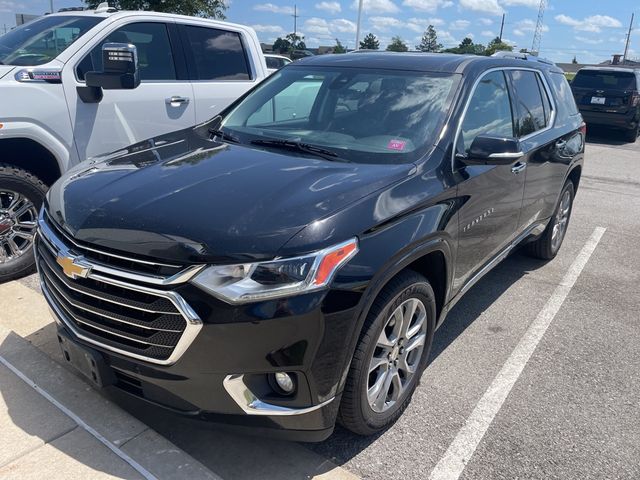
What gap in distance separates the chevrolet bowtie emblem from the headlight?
1.78 ft

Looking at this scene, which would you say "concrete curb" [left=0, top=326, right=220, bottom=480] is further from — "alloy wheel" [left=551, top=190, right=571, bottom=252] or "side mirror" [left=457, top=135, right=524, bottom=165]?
"alloy wheel" [left=551, top=190, right=571, bottom=252]

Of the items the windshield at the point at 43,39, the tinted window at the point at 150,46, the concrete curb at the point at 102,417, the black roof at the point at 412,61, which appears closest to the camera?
the concrete curb at the point at 102,417

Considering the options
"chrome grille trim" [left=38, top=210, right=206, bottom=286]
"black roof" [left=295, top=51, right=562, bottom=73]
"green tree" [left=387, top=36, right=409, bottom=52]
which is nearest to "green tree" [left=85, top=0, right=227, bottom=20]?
"green tree" [left=387, top=36, right=409, bottom=52]

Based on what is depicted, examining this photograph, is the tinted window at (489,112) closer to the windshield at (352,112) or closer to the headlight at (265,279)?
the windshield at (352,112)

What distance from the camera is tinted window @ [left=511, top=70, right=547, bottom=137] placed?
411 cm

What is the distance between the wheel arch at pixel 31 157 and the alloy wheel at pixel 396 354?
3.12m

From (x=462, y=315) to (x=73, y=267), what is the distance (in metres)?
2.87

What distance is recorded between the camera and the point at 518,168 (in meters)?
3.80

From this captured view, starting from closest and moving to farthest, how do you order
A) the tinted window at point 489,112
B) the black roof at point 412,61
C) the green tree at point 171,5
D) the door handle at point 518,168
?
the tinted window at point 489,112
the black roof at point 412,61
the door handle at point 518,168
the green tree at point 171,5

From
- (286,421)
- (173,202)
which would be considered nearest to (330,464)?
(286,421)

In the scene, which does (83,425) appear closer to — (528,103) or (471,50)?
(528,103)

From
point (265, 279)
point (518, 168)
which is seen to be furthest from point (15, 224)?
point (518, 168)

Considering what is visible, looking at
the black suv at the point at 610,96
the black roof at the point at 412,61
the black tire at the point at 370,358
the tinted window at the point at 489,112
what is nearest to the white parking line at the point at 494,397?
the black tire at the point at 370,358

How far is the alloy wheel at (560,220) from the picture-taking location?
5.29 metres
